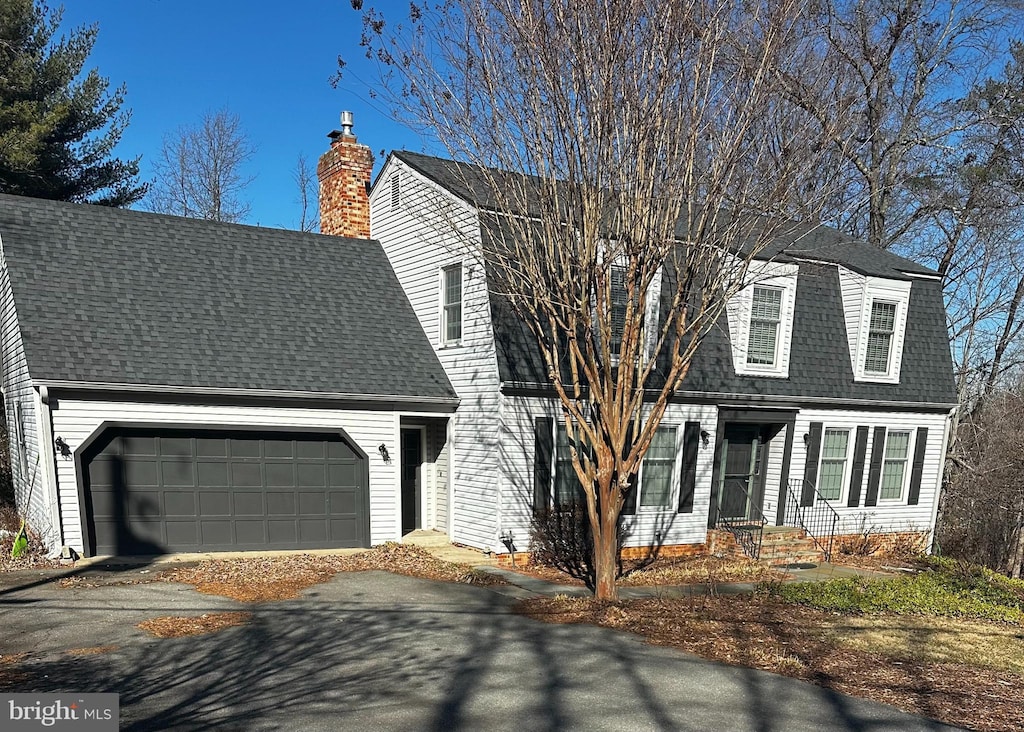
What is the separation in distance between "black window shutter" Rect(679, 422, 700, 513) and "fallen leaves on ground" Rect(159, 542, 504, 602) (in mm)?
4583

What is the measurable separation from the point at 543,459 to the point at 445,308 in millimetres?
3647

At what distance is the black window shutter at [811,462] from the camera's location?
14562 mm

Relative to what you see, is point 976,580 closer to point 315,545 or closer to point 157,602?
point 315,545

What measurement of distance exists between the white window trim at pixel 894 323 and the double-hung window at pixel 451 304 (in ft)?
30.0

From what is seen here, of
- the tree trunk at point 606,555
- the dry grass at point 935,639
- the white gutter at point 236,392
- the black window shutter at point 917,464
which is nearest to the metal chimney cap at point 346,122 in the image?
the white gutter at point 236,392

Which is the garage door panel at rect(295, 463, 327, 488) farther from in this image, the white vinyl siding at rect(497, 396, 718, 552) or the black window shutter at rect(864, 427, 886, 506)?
the black window shutter at rect(864, 427, 886, 506)

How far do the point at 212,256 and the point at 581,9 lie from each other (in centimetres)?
856

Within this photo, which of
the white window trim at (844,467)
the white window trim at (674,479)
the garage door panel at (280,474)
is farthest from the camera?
the white window trim at (844,467)

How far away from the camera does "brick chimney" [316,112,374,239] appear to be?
51.1 feet

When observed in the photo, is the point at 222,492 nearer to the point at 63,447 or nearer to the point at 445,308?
the point at 63,447

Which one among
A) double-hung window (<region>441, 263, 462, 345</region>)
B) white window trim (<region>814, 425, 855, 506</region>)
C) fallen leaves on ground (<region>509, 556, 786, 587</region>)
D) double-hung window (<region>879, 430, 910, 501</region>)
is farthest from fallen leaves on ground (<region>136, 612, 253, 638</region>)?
double-hung window (<region>879, 430, 910, 501</region>)

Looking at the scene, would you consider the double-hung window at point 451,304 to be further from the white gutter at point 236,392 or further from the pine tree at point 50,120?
the pine tree at point 50,120

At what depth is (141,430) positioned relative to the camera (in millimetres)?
10742

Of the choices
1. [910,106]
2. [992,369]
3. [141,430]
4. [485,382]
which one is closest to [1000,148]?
[910,106]
